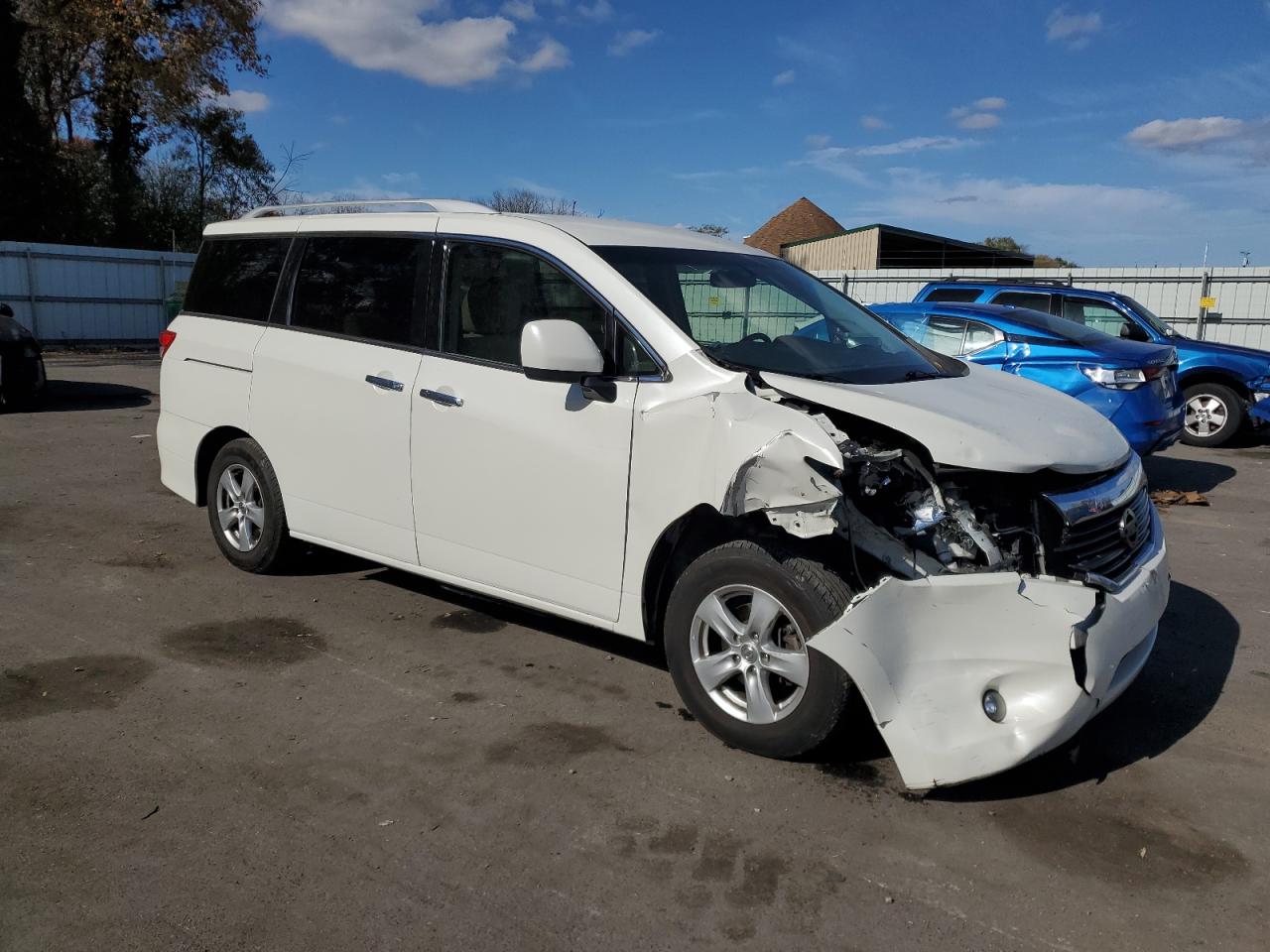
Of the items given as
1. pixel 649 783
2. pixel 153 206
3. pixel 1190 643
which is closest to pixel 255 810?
pixel 649 783

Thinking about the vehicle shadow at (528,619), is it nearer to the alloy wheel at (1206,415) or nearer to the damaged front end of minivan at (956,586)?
the damaged front end of minivan at (956,586)

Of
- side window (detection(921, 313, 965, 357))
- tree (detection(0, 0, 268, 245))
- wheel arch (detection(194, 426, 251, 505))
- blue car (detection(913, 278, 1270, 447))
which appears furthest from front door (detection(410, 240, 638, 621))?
tree (detection(0, 0, 268, 245))

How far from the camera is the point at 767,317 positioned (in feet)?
15.3

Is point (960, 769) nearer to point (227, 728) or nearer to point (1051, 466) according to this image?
point (1051, 466)

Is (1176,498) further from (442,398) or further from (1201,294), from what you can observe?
(1201,294)

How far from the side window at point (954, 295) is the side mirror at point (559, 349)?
9.30 meters

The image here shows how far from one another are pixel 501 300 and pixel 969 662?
2.54 metres

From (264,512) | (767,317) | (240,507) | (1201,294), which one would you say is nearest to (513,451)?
(767,317)

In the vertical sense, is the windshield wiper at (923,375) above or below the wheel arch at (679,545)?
above

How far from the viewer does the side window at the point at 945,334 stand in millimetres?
9602

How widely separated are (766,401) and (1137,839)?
74.6 inches

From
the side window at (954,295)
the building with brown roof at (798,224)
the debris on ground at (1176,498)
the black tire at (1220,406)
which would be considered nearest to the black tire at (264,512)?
the debris on ground at (1176,498)

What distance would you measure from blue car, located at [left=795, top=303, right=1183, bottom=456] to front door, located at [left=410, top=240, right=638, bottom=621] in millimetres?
4420

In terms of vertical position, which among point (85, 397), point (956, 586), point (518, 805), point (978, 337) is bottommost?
point (518, 805)
